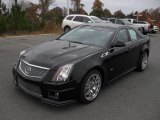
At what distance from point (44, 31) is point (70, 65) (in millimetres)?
16956

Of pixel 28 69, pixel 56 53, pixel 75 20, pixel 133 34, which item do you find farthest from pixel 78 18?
pixel 28 69

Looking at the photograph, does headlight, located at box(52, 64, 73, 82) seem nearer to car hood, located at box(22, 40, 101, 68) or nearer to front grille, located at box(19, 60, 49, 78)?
car hood, located at box(22, 40, 101, 68)

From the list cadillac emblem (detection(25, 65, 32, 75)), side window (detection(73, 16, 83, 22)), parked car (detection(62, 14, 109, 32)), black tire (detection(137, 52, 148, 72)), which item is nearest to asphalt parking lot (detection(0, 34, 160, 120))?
cadillac emblem (detection(25, 65, 32, 75))

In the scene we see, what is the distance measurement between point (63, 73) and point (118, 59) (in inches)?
72.2

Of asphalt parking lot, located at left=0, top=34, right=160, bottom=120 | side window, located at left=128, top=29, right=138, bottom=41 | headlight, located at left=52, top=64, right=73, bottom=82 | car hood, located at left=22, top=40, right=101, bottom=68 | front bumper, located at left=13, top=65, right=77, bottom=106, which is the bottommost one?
asphalt parking lot, located at left=0, top=34, right=160, bottom=120

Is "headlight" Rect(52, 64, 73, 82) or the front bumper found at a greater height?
"headlight" Rect(52, 64, 73, 82)

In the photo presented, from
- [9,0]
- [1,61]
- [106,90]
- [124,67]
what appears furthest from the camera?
[9,0]

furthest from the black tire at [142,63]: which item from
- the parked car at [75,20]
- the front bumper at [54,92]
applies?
the parked car at [75,20]

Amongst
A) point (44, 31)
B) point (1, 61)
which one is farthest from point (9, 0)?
point (1, 61)

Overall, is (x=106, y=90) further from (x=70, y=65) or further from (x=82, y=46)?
(x=70, y=65)

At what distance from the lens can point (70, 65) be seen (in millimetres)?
4371

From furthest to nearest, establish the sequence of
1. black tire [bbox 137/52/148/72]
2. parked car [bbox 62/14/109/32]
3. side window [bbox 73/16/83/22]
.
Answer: side window [bbox 73/16/83/22] → parked car [bbox 62/14/109/32] → black tire [bbox 137/52/148/72]

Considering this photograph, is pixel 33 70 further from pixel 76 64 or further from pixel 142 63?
pixel 142 63

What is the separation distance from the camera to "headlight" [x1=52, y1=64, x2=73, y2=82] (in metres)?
4.25
